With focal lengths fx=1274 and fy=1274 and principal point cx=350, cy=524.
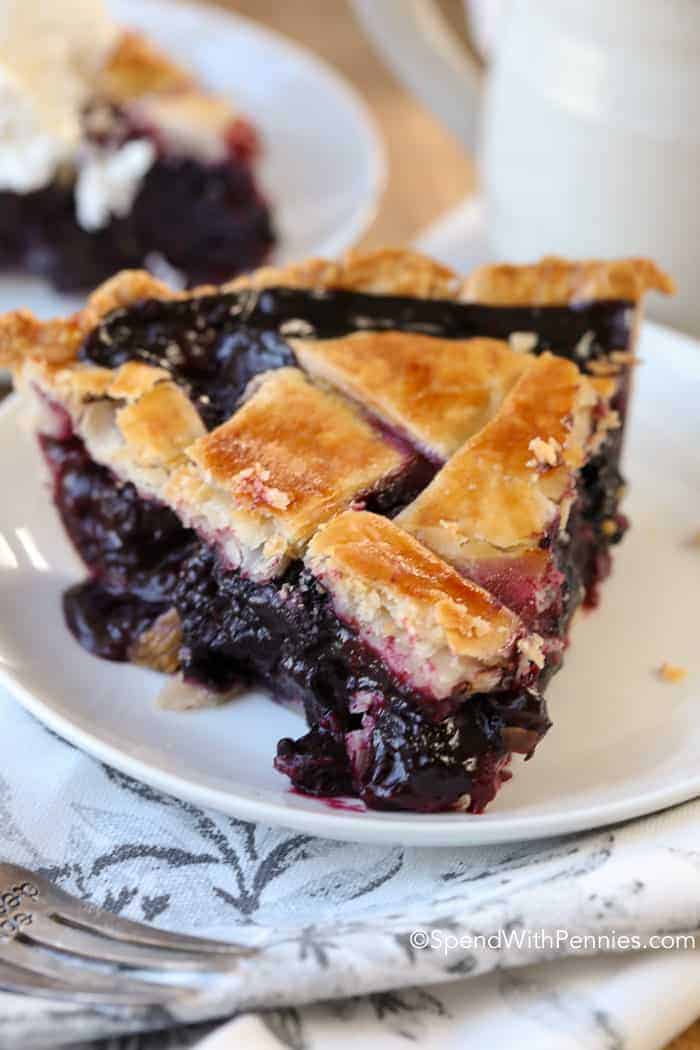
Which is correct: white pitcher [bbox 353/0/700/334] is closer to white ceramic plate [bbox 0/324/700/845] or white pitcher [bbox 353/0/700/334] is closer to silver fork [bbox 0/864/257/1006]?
white ceramic plate [bbox 0/324/700/845]

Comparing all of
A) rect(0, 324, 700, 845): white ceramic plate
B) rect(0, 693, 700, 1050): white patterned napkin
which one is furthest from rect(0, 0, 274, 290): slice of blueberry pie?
rect(0, 693, 700, 1050): white patterned napkin

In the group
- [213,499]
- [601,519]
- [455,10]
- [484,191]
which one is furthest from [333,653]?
[455,10]

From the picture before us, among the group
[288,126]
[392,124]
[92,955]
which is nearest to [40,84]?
[288,126]

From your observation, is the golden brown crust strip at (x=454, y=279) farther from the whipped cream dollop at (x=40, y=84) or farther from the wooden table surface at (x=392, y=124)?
the wooden table surface at (x=392, y=124)

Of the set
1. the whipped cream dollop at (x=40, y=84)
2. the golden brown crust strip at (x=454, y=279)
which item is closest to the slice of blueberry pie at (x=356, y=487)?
the golden brown crust strip at (x=454, y=279)

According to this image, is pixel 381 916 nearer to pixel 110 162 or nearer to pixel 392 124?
pixel 110 162

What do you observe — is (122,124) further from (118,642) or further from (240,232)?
(118,642)
